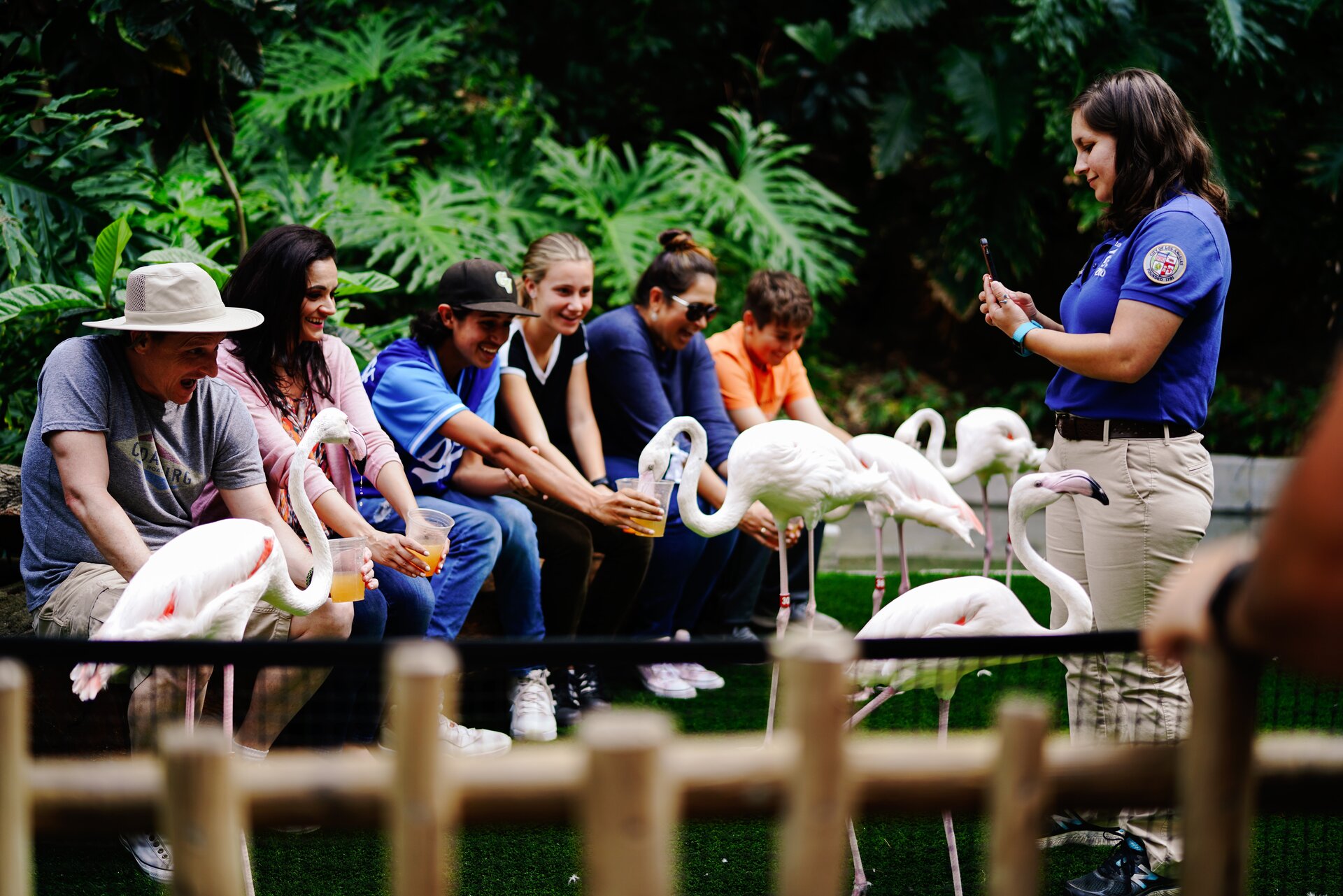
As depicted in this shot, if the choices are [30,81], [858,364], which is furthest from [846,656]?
[858,364]

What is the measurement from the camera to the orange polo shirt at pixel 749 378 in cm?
455

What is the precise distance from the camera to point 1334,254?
7633 millimetres

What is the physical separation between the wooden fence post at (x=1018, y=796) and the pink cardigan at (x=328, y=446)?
6.60 feet

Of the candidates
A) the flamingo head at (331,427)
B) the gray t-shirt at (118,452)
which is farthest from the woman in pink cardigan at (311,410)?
the flamingo head at (331,427)

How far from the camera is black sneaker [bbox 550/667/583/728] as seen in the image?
11.8 feet

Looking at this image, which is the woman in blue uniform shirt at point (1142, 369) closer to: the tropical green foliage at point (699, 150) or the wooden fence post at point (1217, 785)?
the wooden fence post at point (1217, 785)

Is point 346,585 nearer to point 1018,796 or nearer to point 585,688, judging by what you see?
point 585,688

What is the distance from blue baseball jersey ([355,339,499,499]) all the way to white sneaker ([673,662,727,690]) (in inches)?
43.2

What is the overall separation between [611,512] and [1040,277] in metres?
5.90

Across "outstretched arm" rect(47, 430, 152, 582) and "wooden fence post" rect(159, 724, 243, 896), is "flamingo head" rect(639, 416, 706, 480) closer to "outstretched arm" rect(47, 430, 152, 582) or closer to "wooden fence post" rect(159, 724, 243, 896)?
"outstretched arm" rect(47, 430, 152, 582)

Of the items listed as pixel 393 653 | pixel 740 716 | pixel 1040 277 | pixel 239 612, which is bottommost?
pixel 740 716

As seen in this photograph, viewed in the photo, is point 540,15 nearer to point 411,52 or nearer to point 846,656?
point 411,52

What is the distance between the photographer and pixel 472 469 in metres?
3.69

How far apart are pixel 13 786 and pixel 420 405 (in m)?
2.46
